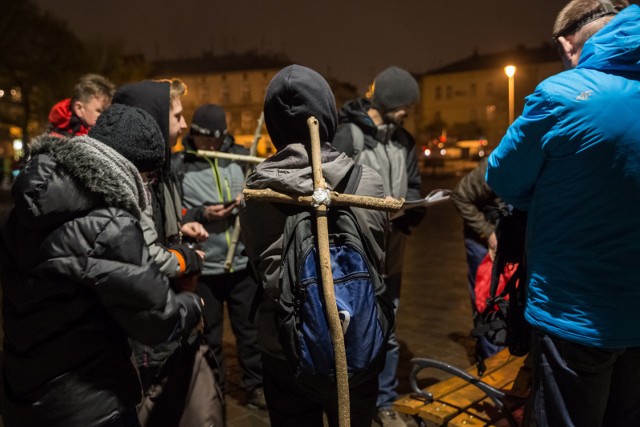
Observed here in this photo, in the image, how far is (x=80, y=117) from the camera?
14.1ft

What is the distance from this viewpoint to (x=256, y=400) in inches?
172

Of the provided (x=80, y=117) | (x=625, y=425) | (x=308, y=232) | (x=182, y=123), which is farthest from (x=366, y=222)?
(x=80, y=117)

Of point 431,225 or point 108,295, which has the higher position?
point 108,295

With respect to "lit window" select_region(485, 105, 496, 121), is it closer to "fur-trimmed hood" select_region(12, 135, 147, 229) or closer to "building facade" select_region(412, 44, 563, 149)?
"building facade" select_region(412, 44, 563, 149)

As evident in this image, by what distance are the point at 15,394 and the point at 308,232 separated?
1.24 meters

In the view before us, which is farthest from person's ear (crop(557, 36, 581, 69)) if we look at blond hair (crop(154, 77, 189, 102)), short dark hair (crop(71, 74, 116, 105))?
short dark hair (crop(71, 74, 116, 105))

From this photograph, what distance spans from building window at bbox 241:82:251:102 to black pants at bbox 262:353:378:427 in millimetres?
66650

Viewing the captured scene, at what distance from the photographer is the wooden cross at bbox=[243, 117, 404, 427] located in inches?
78.9

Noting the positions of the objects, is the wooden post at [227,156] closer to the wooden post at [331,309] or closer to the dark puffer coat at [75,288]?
the dark puffer coat at [75,288]

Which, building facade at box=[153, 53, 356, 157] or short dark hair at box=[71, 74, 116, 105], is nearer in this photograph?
short dark hair at box=[71, 74, 116, 105]

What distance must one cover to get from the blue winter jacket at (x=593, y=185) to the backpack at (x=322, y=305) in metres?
0.70

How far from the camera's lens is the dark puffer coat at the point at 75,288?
6.56ft

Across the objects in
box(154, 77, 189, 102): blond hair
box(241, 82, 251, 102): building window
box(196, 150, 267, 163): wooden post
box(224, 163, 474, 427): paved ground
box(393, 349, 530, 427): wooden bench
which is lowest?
box(224, 163, 474, 427): paved ground

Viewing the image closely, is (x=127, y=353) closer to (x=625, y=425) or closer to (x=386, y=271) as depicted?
(x=625, y=425)
